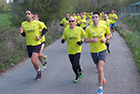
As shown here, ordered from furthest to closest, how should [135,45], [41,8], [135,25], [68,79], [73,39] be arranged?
[135,25] < [41,8] < [135,45] < [68,79] < [73,39]

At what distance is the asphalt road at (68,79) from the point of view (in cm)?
465

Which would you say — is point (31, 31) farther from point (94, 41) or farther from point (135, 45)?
point (135, 45)

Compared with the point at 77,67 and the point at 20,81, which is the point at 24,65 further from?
the point at 77,67

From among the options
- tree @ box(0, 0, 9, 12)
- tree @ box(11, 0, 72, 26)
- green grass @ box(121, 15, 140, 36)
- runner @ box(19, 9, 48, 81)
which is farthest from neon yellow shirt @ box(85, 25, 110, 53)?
green grass @ box(121, 15, 140, 36)

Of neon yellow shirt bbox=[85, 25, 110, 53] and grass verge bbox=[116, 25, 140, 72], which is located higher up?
neon yellow shirt bbox=[85, 25, 110, 53]

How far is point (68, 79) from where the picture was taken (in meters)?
5.50

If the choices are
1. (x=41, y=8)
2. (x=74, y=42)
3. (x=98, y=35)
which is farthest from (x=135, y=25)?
(x=98, y=35)

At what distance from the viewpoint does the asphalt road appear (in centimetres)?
465

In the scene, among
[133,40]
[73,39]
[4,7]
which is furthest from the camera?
[4,7]

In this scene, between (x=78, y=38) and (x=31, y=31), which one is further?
(x=31, y=31)

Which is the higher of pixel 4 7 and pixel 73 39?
pixel 4 7

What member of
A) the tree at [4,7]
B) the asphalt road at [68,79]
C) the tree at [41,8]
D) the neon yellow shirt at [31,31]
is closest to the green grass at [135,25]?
the tree at [41,8]

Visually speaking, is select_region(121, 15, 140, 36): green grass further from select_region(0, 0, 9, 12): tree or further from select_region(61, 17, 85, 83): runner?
select_region(61, 17, 85, 83): runner

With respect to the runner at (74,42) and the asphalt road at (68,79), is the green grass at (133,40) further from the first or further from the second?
the runner at (74,42)
